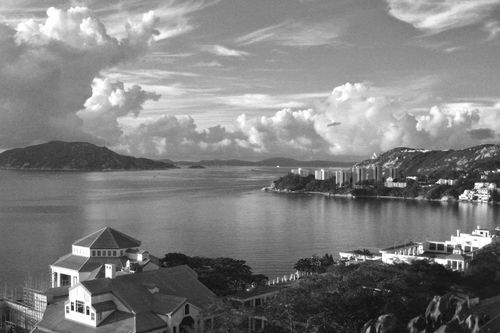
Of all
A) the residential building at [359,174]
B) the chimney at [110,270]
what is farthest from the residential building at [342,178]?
the chimney at [110,270]

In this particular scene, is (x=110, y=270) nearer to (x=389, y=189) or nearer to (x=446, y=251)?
(x=446, y=251)

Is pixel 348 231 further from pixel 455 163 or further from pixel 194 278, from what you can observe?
pixel 455 163

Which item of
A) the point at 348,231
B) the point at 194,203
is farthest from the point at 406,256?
the point at 194,203

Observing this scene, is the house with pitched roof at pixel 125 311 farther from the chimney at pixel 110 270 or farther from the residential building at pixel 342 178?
the residential building at pixel 342 178

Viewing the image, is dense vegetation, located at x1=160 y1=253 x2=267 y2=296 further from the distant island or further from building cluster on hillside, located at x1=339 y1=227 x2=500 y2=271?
the distant island

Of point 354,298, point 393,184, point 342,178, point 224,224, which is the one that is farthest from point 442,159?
point 354,298

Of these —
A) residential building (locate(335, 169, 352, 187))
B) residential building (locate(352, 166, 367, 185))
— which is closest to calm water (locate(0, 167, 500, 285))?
residential building (locate(335, 169, 352, 187))

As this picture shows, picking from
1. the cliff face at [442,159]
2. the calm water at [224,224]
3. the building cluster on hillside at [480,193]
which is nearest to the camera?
the calm water at [224,224]
